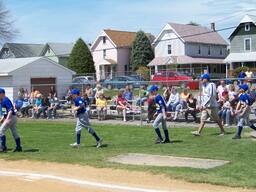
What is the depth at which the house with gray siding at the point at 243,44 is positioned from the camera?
53.1 meters

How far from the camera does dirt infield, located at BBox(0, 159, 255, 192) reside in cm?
778

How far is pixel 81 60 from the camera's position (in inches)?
2473

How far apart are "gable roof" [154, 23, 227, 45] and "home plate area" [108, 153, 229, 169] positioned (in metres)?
50.1

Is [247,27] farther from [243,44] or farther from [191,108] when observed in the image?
→ [191,108]

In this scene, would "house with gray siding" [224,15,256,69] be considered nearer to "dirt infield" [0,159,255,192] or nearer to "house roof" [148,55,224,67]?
"house roof" [148,55,224,67]

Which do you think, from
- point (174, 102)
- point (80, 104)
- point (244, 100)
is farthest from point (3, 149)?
point (174, 102)

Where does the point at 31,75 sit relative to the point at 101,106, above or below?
above

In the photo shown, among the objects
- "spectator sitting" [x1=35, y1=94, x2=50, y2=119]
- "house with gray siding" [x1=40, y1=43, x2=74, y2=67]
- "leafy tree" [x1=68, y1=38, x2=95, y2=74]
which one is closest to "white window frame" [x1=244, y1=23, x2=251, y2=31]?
"leafy tree" [x1=68, y1=38, x2=95, y2=74]

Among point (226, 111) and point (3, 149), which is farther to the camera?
point (226, 111)

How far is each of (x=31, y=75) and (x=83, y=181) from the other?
2179cm

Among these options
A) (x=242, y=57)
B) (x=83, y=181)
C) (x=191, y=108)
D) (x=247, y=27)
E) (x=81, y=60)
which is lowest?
(x=83, y=181)

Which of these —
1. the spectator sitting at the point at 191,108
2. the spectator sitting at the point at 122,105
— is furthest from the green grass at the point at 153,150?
the spectator sitting at the point at 122,105

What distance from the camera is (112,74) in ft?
210

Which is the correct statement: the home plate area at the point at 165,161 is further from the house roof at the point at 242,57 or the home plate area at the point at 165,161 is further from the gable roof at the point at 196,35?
the gable roof at the point at 196,35
